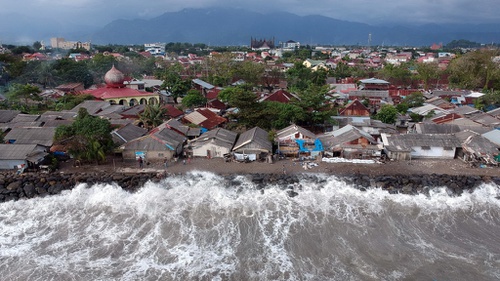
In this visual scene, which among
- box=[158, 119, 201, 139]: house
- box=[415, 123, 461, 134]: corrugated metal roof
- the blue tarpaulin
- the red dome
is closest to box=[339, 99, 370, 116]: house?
box=[415, 123, 461, 134]: corrugated metal roof

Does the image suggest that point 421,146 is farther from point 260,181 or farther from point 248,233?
point 248,233

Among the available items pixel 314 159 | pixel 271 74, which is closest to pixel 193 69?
pixel 271 74

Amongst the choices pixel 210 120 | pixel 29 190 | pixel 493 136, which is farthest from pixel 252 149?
pixel 493 136

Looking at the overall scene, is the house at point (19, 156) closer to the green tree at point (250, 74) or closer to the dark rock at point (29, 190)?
the dark rock at point (29, 190)

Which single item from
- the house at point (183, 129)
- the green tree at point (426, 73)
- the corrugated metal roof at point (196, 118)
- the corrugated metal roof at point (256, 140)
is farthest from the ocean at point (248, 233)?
the green tree at point (426, 73)

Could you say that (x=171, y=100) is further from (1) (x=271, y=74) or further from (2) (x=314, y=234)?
(2) (x=314, y=234)

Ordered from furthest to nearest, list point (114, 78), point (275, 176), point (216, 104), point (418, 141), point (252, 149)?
point (114, 78), point (216, 104), point (418, 141), point (252, 149), point (275, 176)
